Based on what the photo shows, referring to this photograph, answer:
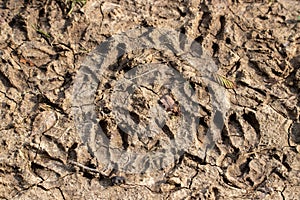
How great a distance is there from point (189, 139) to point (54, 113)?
0.84 meters

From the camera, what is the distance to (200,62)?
10.1 feet

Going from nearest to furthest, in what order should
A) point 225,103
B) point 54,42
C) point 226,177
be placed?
point 226,177, point 225,103, point 54,42

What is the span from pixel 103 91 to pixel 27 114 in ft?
1.59

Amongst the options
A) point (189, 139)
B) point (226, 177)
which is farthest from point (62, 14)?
point (226, 177)

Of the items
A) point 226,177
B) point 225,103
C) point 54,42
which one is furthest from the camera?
point 54,42

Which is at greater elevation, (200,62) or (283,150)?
(200,62)

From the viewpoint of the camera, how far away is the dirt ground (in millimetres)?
2732

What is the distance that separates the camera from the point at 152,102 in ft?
9.68

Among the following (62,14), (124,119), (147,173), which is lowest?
(147,173)

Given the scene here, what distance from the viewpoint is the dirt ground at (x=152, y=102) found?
8.96ft

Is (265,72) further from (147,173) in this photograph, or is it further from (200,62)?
(147,173)

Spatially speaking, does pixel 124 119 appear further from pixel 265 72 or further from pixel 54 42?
pixel 265 72

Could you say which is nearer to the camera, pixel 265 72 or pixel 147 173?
pixel 147 173

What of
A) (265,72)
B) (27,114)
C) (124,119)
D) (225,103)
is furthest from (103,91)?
(265,72)
